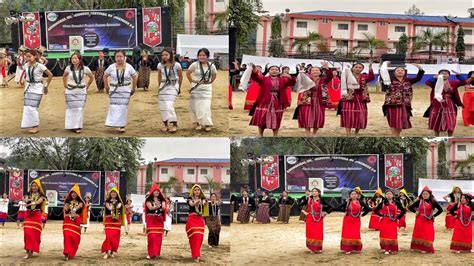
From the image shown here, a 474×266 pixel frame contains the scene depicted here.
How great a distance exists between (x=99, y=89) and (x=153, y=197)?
9.79 ft

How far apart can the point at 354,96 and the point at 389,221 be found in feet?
5.04

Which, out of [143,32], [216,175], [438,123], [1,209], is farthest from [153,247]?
[1,209]

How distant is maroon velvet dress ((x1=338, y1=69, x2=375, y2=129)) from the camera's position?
7844mm

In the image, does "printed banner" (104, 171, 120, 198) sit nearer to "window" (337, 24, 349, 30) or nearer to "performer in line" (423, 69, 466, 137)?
"performer in line" (423, 69, 466, 137)

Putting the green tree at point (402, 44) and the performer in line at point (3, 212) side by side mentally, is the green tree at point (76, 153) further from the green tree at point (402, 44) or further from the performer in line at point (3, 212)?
the green tree at point (402, 44)

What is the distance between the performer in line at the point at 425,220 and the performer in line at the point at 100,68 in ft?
15.4

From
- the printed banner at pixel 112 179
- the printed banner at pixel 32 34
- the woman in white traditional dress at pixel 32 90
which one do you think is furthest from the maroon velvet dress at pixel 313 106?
the printed banner at pixel 32 34

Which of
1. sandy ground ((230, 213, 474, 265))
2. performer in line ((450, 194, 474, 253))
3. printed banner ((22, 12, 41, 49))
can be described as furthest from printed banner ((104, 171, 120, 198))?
performer in line ((450, 194, 474, 253))

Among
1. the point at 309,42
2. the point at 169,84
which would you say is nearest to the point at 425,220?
the point at 169,84

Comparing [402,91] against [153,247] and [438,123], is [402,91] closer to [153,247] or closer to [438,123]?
[438,123]

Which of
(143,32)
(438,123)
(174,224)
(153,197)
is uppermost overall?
(143,32)

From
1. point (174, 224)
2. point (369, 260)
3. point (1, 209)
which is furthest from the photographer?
point (174, 224)

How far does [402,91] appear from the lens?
310 inches

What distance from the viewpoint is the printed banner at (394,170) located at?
30.0 ft
